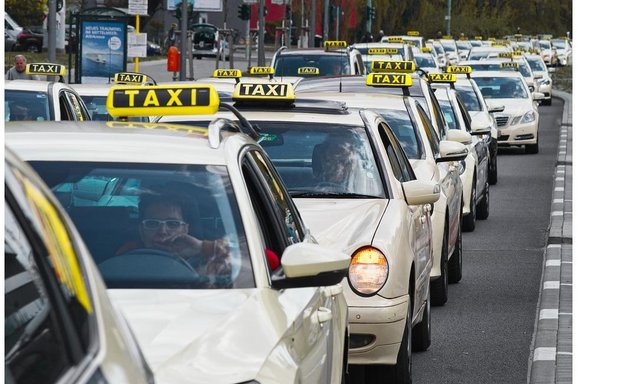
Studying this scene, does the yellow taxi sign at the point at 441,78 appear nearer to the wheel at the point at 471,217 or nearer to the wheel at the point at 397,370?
the wheel at the point at 471,217

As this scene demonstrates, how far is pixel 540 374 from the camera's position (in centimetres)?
866

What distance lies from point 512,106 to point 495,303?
61.6ft

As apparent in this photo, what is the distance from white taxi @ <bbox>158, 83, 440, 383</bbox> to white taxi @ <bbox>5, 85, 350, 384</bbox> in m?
1.93

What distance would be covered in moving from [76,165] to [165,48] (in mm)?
83668

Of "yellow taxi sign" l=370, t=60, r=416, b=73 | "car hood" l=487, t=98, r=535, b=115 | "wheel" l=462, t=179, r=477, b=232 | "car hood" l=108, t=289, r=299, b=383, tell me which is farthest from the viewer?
"car hood" l=487, t=98, r=535, b=115

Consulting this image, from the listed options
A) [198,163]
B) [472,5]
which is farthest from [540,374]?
[472,5]

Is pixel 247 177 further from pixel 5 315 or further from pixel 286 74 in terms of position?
pixel 286 74

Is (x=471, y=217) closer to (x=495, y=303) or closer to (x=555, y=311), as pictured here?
(x=495, y=303)

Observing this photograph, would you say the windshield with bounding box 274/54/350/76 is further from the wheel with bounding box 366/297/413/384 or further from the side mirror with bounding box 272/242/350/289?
the side mirror with bounding box 272/242/350/289

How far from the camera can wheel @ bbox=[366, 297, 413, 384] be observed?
8164 mm

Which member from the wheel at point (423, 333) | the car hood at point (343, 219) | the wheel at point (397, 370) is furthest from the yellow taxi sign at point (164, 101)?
the wheel at point (423, 333)

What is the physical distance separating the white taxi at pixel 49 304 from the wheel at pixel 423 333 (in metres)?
6.48

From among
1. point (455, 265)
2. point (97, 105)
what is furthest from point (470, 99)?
point (455, 265)

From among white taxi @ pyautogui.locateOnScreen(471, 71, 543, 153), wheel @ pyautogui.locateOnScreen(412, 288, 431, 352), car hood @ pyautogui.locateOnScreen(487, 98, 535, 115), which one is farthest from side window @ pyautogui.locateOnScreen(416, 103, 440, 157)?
car hood @ pyautogui.locateOnScreen(487, 98, 535, 115)
